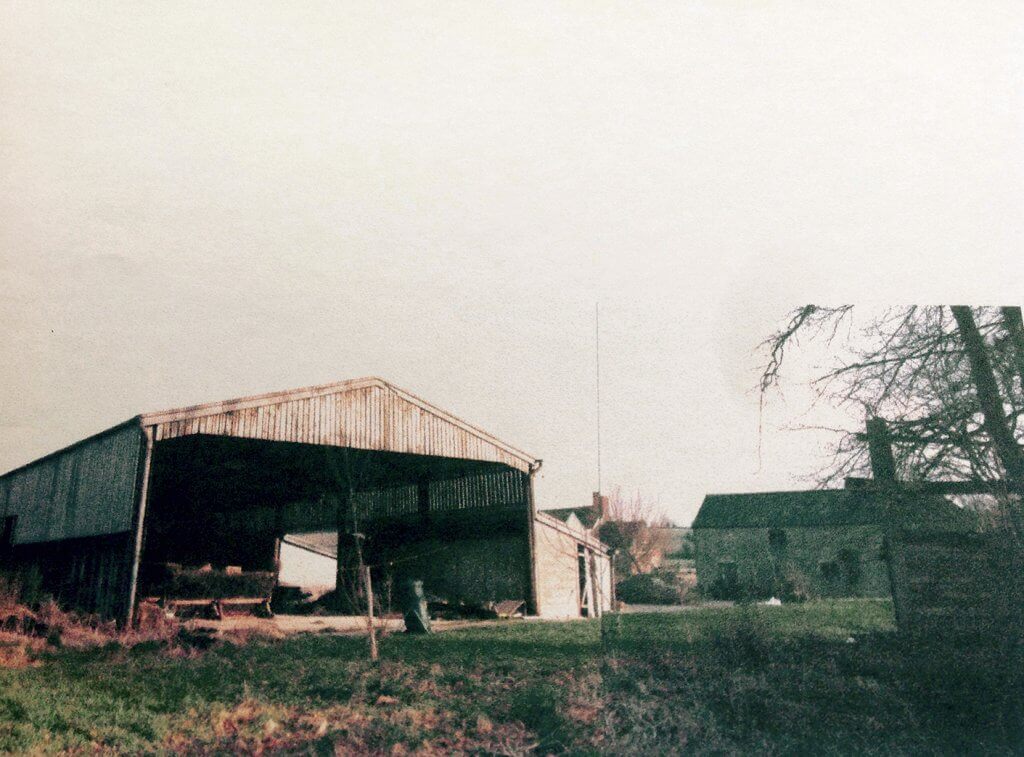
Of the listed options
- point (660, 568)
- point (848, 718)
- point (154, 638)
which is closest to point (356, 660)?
point (154, 638)

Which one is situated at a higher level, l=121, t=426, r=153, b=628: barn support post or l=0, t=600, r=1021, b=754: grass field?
l=121, t=426, r=153, b=628: barn support post

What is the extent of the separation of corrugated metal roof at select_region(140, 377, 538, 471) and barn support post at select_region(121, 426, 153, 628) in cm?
28

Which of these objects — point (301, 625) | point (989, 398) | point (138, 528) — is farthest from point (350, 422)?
point (989, 398)

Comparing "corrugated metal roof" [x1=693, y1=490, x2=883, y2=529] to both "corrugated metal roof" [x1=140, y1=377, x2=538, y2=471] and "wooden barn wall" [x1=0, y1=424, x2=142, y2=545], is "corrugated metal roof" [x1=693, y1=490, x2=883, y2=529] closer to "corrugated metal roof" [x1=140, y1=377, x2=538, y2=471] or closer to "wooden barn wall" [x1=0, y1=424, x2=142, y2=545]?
"corrugated metal roof" [x1=140, y1=377, x2=538, y2=471]

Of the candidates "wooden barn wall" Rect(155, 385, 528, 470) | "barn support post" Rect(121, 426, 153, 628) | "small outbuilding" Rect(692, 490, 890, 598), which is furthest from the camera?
"wooden barn wall" Rect(155, 385, 528, 470)

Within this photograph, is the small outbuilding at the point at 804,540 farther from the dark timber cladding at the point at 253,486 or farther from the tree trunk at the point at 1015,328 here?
the dark timber cladding at the point at 253,486

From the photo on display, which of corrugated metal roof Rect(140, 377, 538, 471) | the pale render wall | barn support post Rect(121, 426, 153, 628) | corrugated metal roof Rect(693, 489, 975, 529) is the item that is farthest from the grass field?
the pale render wall

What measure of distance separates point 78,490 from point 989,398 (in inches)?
670

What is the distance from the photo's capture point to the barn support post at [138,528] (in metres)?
12.9

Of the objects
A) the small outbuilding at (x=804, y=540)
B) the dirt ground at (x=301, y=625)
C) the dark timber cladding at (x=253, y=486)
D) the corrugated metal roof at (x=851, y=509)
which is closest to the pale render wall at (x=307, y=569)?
the dark timber cladding at (x=253, y=486)

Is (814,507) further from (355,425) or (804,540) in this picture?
(355,425)

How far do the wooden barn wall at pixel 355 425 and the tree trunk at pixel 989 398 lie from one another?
462 inches

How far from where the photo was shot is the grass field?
669 cm

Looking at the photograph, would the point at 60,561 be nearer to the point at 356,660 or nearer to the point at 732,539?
the point at 356,660
